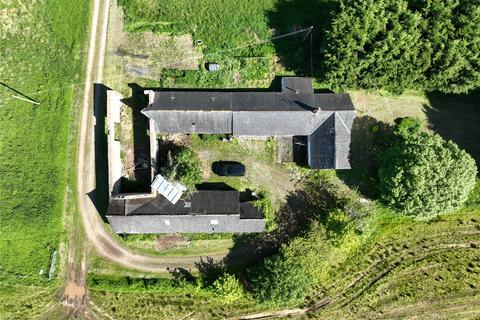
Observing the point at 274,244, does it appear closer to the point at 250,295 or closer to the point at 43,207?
the point at 250,295

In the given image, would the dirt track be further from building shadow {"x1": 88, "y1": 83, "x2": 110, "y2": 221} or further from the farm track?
the farm track

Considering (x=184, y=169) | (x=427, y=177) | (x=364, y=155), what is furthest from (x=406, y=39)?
(x=184, y=169)

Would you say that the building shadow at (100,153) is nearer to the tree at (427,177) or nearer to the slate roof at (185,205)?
the slate roof at (185,205)

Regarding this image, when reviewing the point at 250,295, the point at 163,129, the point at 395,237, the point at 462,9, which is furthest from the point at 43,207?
the point at 462,9

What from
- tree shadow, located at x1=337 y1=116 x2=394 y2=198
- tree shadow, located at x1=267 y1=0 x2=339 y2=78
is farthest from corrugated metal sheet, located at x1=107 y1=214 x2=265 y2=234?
tree shadow, located at x1=267 y1=0 x2=339 y2=78

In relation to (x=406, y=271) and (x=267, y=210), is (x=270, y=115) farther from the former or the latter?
(x=406, y=271)

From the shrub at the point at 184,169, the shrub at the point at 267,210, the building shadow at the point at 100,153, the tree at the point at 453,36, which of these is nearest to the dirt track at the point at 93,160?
the building shadow at the point at 100,153
